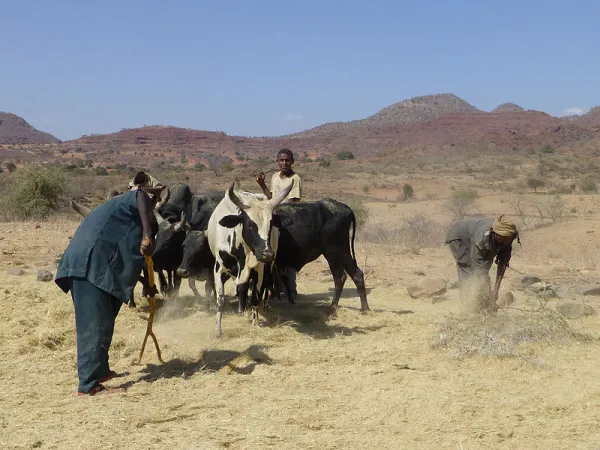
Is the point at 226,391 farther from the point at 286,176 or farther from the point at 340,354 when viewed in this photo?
the point at 286,176

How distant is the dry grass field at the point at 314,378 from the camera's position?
4555 millimetres

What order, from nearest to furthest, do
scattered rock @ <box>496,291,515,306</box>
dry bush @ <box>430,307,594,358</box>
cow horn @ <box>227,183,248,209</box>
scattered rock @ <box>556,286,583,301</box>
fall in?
dry bush @ <box>430,307,594,358</box>, cow horn @ <box>227,183,248,209</box>, scattered rock @ <box>496,291,515,306</box>, scattered rock @ <box>556,286,583,301</box>

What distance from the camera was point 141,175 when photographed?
598 centimetres

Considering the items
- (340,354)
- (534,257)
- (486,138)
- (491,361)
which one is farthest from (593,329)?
(486,138)

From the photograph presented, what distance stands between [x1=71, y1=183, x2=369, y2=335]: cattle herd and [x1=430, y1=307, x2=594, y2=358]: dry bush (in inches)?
66.7

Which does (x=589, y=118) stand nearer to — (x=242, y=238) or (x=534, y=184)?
(x=534, y=184)

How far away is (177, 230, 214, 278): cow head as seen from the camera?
26.5 ft

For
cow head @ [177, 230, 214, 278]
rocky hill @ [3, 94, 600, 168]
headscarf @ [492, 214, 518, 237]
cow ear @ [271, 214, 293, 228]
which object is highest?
rocky hill @ [3, 94, 600, 168]

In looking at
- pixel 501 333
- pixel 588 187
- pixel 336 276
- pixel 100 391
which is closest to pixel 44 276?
pixel 336 276

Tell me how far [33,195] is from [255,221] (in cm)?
1391

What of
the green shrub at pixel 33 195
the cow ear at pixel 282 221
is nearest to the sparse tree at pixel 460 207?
the green shrub at pixel 33 195

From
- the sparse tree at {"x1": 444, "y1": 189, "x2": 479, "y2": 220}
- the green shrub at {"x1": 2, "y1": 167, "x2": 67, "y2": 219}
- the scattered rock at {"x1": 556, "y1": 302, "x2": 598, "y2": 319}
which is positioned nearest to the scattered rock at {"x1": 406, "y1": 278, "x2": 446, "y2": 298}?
Result: the scattered rock at {"x1": 556, "y1": 302, "x2": 598, "y2": 319}

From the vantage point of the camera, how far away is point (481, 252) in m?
7.65

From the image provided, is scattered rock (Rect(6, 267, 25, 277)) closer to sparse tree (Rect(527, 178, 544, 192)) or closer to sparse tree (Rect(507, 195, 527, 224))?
sparse tree (Rect(507, 195, 527, 224))
